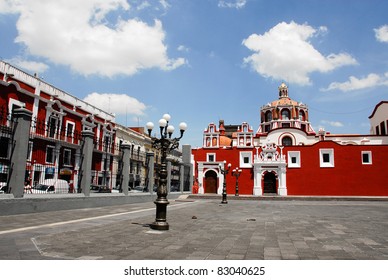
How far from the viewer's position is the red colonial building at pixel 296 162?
34.3 metres

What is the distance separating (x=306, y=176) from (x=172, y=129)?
100 feet

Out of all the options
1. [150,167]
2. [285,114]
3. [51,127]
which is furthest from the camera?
[285,114]

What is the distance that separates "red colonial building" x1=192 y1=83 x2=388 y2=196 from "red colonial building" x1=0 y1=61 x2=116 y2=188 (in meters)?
13.8

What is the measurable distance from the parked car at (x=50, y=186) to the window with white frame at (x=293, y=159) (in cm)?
2948

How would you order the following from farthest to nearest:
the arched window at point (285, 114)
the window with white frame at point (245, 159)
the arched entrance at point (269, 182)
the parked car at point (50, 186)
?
the arched window at point (285, 114) → the window with white frame at point (245, 159) → the arched entrance at point (269, 182) → the parked car at point (50, 186)

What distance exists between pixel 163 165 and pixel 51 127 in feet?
20.1

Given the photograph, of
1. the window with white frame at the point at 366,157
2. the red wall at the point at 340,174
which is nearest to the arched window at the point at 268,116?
the red wall at the point at 340,174

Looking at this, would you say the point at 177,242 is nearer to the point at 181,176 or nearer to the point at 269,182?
the point at 181,176

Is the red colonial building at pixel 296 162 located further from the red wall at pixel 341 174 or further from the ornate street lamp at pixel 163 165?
the ornate street lamp at pixel 163 165

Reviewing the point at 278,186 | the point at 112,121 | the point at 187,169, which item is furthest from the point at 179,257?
the point at 278,186

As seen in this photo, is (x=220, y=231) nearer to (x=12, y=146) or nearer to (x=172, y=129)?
(x=172, y=129)

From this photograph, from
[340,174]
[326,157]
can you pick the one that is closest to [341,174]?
[340,174]

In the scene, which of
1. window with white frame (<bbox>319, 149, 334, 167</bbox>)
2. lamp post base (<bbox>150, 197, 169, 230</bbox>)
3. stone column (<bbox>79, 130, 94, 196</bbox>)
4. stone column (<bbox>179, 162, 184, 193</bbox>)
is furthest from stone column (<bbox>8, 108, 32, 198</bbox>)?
window with white frame (<bbox>319, 149, 334, 167</bbox>)

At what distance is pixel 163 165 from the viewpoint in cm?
812
